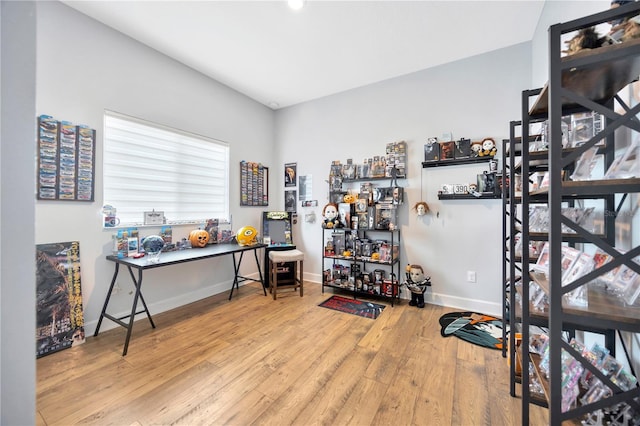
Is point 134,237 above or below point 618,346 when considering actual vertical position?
above

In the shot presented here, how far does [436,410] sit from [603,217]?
1.31 m

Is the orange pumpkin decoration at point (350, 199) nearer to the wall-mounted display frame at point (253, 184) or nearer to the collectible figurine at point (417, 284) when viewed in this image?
the collectible figurine at point (417, 284)

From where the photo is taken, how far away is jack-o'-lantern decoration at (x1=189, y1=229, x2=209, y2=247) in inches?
110

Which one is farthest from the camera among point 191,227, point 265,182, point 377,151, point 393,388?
point 265,182

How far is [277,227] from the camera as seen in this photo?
12.2 ft

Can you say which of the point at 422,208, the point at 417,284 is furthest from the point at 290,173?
the point at 417,284

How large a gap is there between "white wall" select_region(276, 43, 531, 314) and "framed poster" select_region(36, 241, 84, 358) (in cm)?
289

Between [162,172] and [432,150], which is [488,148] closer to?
[432,150]

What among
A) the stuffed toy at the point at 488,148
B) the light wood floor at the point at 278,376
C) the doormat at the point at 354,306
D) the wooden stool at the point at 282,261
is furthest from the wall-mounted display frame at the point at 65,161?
the stuffed toy at the point at 488,148

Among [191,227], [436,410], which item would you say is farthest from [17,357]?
[191,227]

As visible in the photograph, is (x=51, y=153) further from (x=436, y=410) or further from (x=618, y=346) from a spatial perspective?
(x=618, y=346)

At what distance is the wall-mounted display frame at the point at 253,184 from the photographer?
3553 millimetres

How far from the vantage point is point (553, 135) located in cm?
77

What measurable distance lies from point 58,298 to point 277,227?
2.34 metres
